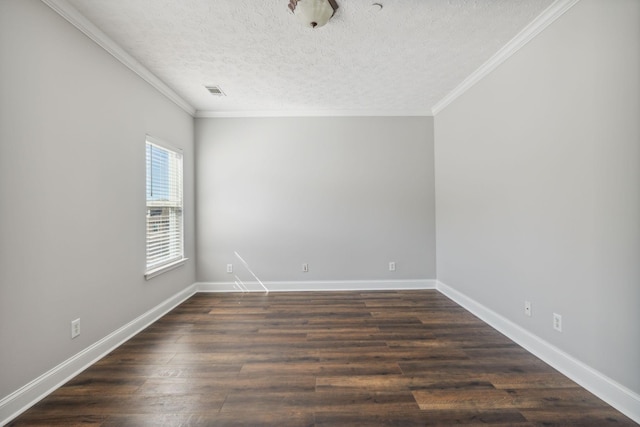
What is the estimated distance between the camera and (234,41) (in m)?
2.37

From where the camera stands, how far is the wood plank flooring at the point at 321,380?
1.61m

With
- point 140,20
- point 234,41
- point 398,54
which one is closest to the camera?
point 140,20

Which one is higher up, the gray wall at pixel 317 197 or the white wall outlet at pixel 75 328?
the gray wall at pixel 317 197

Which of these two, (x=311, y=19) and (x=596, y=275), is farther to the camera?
(x=311, y=19)

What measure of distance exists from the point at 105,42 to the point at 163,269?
2240 millimetres

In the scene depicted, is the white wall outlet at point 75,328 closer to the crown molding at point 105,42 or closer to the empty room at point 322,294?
the empty room at point 322,294

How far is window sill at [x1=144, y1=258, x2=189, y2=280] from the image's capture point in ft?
9.50

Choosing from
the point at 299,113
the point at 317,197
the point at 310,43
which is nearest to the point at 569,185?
the point at 310,43

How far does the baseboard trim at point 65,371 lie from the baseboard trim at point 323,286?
111cm

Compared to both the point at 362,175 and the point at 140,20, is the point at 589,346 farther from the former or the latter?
the point at 140,20

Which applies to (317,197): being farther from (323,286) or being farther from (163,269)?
(163,269)

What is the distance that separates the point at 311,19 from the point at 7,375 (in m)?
2.91

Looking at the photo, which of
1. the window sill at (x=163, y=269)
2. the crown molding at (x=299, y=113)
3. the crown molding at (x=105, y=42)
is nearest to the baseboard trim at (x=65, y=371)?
the window sill at (x=163, y=269)

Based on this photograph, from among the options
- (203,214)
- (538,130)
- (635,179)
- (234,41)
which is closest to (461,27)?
(538,130)
